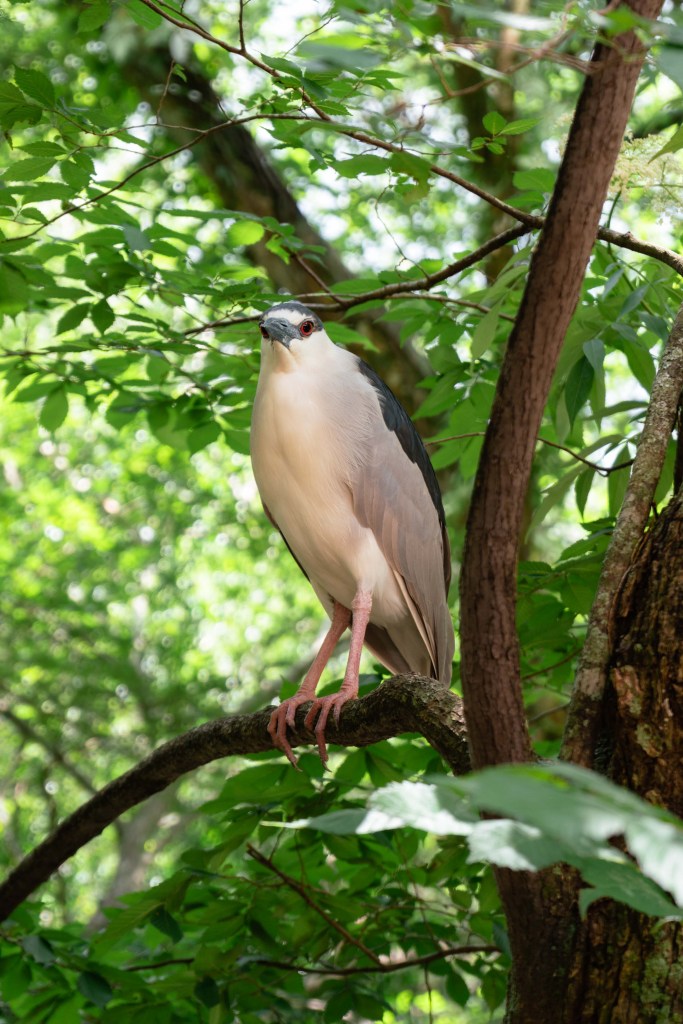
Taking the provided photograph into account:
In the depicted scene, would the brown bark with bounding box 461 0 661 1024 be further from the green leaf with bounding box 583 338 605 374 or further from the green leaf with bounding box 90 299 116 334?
the green leaf with bounding box 90 299 116 334

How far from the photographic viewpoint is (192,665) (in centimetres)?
1282

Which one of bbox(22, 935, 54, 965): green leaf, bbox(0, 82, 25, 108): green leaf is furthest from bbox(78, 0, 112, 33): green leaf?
bbox(22, 935, 54, 965): green leaf

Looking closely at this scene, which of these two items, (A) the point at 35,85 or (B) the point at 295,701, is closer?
(A) the point at 35,85

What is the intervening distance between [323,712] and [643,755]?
1.16 meters

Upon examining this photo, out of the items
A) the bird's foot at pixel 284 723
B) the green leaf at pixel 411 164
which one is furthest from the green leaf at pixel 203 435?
the green leaf at pixel 411 164

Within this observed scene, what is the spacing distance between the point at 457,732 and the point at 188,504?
37.3 feet

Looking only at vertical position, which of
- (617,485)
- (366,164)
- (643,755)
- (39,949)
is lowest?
(39,949)

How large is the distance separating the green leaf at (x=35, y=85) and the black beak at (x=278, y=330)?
0.82 meters

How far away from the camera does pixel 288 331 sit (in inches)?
112

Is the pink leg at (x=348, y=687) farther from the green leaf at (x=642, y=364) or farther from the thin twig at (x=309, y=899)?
the green leaf at (x=642, y=364)

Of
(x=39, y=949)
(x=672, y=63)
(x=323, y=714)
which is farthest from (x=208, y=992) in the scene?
(x=672, y=63)

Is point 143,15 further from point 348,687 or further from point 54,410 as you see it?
point 348,687

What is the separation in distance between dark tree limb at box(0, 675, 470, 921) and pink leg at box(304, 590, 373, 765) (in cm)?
3

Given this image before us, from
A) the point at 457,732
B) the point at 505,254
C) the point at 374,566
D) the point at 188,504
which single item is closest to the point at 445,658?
the point at 374,566
